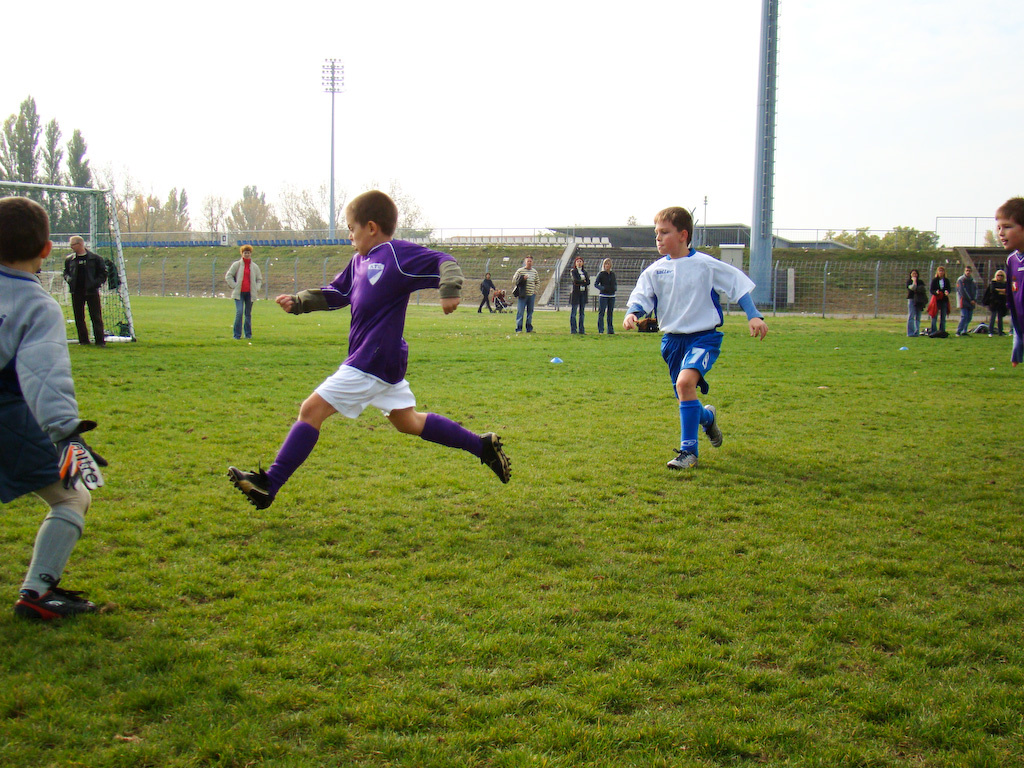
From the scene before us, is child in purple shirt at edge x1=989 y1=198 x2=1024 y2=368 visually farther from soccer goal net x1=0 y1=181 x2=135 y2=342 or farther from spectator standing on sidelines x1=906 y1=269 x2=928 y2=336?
spectator standing on sidelines x1=906 y1=269 x2=928 y2=336

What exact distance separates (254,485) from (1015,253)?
573cm

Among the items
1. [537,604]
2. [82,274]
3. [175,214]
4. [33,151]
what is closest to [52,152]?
[33,151]

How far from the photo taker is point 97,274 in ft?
43.2

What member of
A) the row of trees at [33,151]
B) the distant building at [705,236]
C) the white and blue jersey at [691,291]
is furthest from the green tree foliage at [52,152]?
the white and blue jersey at [691,291]

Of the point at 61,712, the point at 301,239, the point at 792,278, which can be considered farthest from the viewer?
the point at 301,239

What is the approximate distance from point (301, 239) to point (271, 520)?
63.5m

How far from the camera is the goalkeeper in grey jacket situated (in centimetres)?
302

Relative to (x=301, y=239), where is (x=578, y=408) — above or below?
below

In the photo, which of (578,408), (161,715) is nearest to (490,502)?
(161,715)

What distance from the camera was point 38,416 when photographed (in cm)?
298

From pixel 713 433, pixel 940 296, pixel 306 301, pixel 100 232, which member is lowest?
pixel 713 433

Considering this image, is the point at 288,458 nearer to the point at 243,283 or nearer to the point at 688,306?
the point at 688,306

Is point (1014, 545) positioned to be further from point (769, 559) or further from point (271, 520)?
point (271, 520)

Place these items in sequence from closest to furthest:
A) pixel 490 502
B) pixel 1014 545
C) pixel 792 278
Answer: pixel 1014 545 < pixel 490 502 < pixel 792 278
